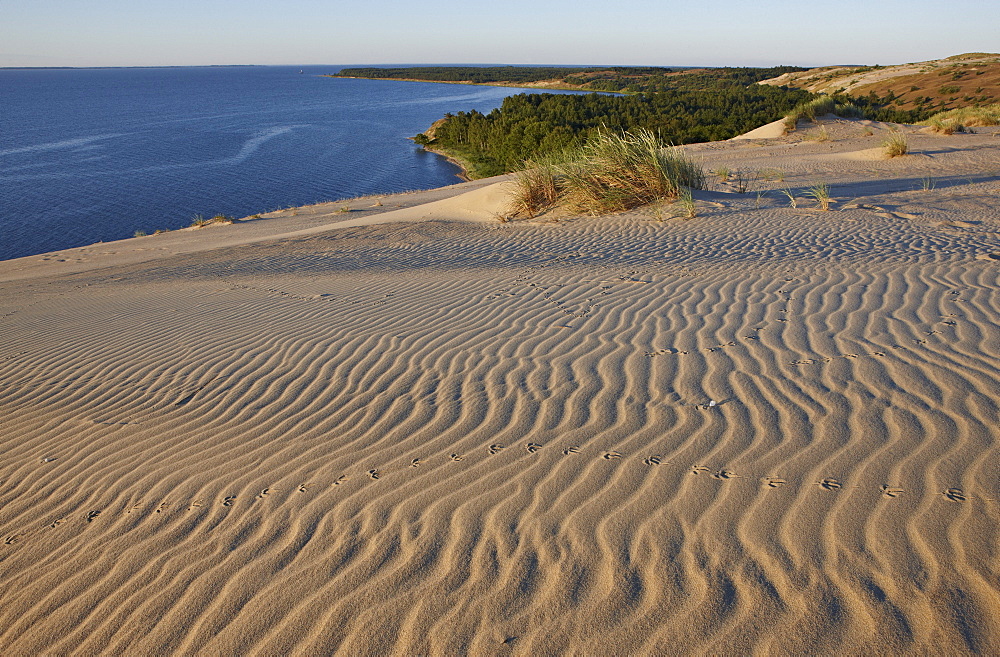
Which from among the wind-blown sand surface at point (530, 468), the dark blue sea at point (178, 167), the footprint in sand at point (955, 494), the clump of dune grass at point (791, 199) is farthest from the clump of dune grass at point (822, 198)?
the dark blue sea at point (178, 167)

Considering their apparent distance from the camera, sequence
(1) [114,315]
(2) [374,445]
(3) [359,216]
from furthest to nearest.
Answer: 1. (3) [359,216]
2. (1) [114,315]
3. (2) [374,445]

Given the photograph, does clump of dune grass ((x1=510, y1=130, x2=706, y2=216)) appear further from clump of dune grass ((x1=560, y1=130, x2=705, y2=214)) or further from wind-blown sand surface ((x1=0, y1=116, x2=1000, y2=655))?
wind-blown sand surface ((x1=0, y1=116, x2=1000, y2=655))

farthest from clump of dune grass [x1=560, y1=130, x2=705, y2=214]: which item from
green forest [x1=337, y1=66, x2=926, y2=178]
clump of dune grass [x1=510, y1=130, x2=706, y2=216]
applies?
green forest [x1=337, y1=66, x2=926, y2=178]

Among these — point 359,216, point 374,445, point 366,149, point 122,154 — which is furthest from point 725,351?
point 122,154

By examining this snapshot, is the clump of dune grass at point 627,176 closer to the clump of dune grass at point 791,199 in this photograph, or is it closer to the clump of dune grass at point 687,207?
the clump of dune grass at point 687,207

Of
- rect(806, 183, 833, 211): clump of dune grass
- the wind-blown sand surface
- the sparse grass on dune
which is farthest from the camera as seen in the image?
the sparse grass on dune

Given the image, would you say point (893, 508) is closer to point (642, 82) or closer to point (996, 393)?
point (996, 393)

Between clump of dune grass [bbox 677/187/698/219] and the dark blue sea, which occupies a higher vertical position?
clump of dune grass [bbox 677/187/698/219]
